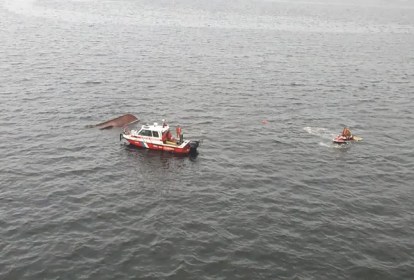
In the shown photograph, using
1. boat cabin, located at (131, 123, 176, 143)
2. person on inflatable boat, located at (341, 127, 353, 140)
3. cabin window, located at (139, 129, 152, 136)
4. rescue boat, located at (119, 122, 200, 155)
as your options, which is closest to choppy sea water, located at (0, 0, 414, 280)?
→ rescue boat, located at (119, 122, 200, 155)

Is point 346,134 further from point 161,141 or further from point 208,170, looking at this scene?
point 161,141

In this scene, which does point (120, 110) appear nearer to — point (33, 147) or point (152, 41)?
point (33, 147)

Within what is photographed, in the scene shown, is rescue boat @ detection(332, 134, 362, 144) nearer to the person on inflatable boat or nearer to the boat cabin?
the person on inflatable boat

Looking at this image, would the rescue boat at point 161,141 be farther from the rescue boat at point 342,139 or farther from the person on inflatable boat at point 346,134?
the person on inflatable boat at point 346,134

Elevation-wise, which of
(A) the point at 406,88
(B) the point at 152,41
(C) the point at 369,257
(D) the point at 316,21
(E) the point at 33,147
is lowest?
(C) the point at 369,257

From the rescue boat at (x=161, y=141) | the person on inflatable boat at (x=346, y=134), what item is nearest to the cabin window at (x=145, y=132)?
the rescue boat at (x=161, y=141)

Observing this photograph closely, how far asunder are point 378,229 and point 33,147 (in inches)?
1483

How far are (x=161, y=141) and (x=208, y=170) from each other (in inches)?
279

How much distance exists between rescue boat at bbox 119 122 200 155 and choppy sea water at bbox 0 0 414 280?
1.07 metres

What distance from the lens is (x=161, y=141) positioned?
4688cm

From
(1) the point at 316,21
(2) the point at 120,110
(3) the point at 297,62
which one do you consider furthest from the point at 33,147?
(1) the point at 316,21

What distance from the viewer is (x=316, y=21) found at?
17038 centimetres

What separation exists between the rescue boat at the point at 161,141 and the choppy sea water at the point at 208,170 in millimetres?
1069

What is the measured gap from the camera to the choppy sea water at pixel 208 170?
98.9ft
